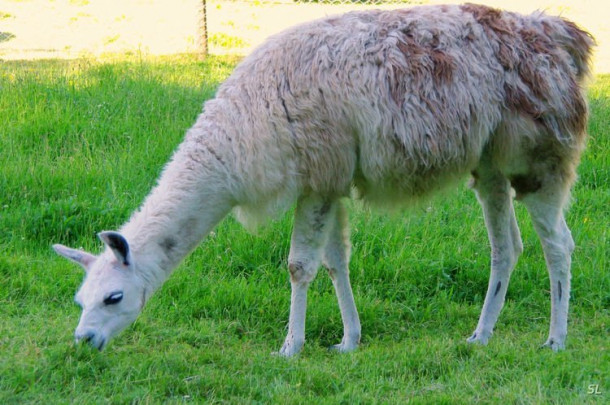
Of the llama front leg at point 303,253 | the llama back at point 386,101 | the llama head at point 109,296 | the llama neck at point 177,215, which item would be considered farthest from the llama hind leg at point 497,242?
the llama head at point 109,296

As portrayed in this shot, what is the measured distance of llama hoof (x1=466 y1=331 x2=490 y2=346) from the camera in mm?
5057

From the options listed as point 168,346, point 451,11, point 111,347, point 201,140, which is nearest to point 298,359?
point 168,346

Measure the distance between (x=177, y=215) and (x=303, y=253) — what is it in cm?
78

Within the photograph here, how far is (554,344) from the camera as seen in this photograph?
192 inches

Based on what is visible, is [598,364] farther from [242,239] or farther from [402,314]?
[242,239]

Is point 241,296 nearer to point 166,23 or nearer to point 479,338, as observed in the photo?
point 479,338

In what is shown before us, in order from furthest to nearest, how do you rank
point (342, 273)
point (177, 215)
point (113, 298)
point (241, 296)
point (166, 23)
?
1. point (166, 23)
2. point (241, 296)
3. point (342, 273)
4. point (177, 215)
5. point (113, 298)

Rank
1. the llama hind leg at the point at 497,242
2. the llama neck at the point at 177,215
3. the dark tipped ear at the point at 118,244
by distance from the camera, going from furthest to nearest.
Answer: the llama hind leg at the point at 497,242 → the llama neck at the point at 177,215 → the dark tipped ear at the point at 118,244

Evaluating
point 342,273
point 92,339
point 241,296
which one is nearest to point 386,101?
point 342,273

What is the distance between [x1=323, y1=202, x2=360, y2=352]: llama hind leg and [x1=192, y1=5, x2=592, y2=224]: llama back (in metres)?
0.43

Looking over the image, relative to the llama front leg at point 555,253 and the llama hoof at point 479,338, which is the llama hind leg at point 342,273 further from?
the llama front leg at point 555,253

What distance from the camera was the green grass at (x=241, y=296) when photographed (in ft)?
13.7

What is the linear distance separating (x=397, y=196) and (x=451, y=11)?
113 centimetres

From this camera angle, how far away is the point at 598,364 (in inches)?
176
